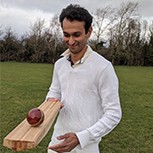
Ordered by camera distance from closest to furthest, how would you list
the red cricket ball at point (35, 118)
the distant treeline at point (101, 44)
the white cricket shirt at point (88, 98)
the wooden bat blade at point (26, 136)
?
the wooden bat blade at point (26, 136) < the red cricket ball at point (35, 118) < the white cricket shirt at point (88, 98) < the distant treeline at point (101, 44)

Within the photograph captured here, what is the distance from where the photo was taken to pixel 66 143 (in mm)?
1080

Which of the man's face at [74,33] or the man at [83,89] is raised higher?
the man's face at [74,33]

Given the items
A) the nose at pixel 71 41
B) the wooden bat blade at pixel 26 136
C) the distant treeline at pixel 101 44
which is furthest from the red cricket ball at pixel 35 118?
the distant treeline at pixel 101 44

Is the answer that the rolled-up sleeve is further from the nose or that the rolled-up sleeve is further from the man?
the nose

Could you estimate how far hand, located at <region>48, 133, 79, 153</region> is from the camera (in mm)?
1070

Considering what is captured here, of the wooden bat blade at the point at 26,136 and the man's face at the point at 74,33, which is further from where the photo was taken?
the man's face at the point at 74,33

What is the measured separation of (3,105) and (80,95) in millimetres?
5101

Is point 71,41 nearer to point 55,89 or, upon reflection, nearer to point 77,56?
point 77,56

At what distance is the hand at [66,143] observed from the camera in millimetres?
1070

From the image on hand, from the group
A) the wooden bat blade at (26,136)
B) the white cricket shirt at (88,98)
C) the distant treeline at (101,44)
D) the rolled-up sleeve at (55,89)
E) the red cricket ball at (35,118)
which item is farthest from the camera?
the distant treeline at (101,44)

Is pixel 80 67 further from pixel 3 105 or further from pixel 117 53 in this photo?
pixel 117 53

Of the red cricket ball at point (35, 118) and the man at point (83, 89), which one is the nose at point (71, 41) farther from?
the red cricket ball at point (35, 118)

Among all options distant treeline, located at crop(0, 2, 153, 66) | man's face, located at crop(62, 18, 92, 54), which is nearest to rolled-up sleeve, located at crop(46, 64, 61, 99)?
man's face, located at crop(62, 18, 92, 54)

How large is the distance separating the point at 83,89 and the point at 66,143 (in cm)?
31
